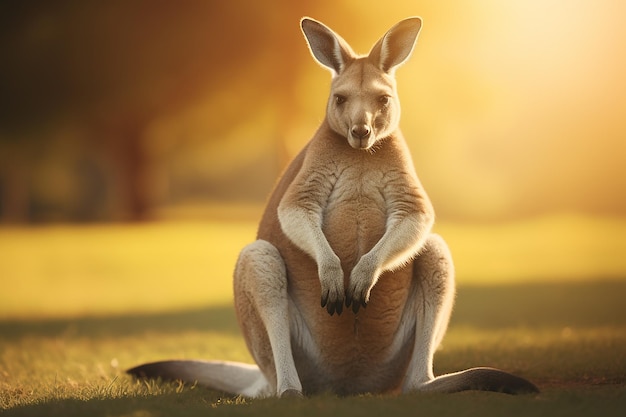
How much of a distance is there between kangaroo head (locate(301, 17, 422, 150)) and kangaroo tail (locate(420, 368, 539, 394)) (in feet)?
4.42

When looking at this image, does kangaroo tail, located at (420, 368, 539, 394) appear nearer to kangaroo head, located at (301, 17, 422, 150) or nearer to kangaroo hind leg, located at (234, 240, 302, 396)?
kangaroo hind leg, located at (234, 240, 302, 396)

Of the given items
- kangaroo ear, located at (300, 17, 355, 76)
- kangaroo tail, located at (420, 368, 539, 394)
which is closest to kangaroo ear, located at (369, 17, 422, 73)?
kangaroo ear, located at (300, 17, 355, 76)

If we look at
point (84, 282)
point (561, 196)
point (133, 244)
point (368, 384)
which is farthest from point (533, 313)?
point (561, 196)

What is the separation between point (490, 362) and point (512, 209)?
71.7 feet

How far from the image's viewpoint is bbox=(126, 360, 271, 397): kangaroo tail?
18.6ft

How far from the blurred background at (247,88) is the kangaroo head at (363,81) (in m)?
13.8

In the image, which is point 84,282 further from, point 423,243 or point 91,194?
point 91,194

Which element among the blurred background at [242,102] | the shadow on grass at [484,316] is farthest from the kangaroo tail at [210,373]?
the blurred background at [242,102]

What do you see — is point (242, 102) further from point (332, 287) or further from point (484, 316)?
point (332, 287)

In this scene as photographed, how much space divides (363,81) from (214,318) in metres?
6.67

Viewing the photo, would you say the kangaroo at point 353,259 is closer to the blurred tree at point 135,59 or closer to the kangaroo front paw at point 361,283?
the kangaroo front paw at point 361,283

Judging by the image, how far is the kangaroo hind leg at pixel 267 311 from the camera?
4844 millimetres

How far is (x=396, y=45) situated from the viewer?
16.9 ft

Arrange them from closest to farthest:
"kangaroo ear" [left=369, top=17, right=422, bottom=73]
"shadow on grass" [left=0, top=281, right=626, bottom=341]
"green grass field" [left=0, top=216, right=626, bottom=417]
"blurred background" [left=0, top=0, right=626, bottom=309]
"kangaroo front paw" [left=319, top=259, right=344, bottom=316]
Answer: "green grass field" [left=0, top=216, right=626, bottom=417] → "kangaroo front paw" [left=319, top=259, right=344, bottom=316] → "kangaroo ear" [left=369, top=17, right=422, bottom=73] → "shadow on grass" [left=0, top=281, right=626, bottom=341] → "blurred background" [left=0, top=0, right=626, bottom=309]
